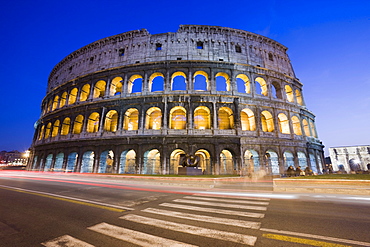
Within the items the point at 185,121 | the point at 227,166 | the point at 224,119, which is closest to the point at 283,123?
the point at 224,119

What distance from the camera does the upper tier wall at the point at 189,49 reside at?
72.1ft

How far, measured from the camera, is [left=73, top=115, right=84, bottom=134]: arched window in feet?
74.2

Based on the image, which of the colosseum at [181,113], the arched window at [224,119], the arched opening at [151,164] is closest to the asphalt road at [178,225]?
the colosseum at [181,113]

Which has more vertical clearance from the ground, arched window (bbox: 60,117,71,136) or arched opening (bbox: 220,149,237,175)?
Result: arched window (bbox: 60,117,71,136)

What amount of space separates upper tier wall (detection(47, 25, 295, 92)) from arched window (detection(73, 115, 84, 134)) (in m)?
7.34

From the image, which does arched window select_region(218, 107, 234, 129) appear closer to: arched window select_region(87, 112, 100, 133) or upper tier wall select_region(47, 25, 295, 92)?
upper tier wall select_region(47, 25, 295, 92)

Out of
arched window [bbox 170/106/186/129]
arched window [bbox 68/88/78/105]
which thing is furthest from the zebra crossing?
arched window [bbox 68/88/78/105]

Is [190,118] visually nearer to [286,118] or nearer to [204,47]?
[204,47]

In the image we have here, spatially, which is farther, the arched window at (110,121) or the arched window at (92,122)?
the arched window at (92,122)

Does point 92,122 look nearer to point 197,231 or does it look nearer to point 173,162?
point 173,162

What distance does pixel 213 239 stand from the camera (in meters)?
2.79

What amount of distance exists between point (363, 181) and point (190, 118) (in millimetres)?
13979

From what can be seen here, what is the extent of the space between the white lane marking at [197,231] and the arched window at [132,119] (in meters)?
18.2

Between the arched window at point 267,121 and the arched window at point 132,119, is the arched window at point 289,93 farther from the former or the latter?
the arched window at point 132,119
